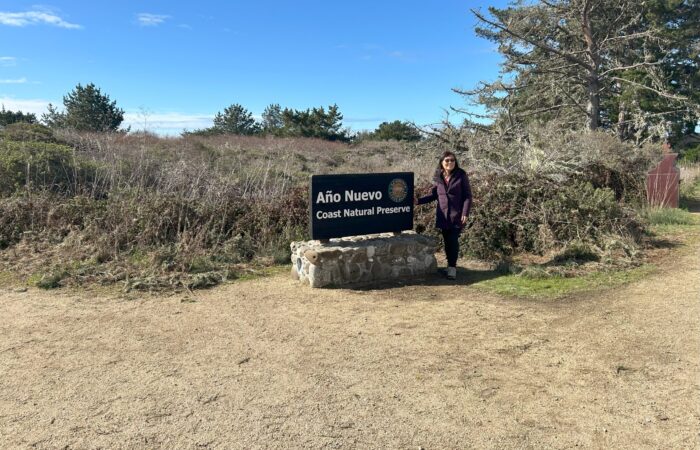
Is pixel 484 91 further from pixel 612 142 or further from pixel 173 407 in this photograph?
pixel 173 407

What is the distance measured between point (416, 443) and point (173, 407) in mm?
1564

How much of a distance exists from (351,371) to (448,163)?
11.6ft

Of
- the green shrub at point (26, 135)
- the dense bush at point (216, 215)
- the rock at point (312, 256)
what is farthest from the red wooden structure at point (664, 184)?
the green shrub at point (26, 135)

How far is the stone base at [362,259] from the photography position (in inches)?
239

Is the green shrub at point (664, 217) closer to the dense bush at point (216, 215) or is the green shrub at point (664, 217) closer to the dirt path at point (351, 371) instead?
the dense bush at point (216, 215)

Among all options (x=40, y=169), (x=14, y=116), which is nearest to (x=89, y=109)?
(x=14, y=116)

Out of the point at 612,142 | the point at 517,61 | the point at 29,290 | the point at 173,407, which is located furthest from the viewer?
the point at 517,61

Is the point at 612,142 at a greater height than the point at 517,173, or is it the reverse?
the point at 612,142

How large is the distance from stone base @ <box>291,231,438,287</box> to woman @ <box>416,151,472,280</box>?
30 centimetres

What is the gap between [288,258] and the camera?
7.50m

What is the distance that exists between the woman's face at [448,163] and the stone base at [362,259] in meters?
0.98

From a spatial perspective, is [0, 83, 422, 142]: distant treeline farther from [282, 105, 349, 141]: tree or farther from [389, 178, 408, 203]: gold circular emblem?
[389, 178, 408, 203]: gold circular emblem

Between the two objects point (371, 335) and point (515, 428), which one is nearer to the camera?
point (515, 428)

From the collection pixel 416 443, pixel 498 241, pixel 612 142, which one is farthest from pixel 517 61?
pixel 416 443
